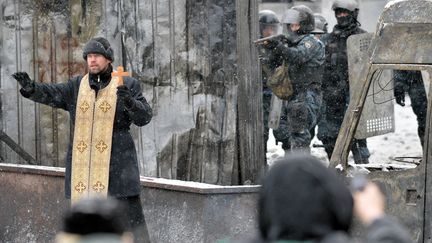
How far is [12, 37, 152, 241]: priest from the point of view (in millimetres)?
8805

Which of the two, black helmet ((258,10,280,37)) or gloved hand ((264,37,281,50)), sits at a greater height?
black helmet ((258,10,280,37))

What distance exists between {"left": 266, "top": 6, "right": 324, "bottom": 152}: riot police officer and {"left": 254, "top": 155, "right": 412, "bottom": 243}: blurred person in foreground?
8319 mm

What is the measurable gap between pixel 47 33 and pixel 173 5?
107 centimetres

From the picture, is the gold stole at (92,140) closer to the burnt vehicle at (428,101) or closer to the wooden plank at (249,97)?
the burnt vehicle at (428,101)

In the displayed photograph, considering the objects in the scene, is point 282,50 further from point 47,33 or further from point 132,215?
point 132,215

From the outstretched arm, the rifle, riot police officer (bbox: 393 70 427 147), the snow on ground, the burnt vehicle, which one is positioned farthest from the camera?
the snow on ground

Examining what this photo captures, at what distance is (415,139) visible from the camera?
18188 mm

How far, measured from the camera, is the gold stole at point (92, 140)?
8.88 metres

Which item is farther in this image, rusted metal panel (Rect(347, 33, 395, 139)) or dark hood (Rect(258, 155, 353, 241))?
rusted metal panel (Rect(347, 33, 395, 139))

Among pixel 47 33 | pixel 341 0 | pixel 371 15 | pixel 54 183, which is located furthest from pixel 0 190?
pixel 371 15

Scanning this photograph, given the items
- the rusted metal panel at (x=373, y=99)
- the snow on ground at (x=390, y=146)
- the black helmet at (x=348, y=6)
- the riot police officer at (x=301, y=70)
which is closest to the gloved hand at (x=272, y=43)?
the riot police officer at (x=301, y=70)

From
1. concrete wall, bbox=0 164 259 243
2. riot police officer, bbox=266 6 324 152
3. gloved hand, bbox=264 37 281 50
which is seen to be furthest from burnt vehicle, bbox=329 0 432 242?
riot police officer, bbox=266 6 324 152

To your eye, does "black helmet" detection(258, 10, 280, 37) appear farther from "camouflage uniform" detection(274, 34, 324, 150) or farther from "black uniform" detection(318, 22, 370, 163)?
"camouflage uniform" detection(274, 34, 324, 150)

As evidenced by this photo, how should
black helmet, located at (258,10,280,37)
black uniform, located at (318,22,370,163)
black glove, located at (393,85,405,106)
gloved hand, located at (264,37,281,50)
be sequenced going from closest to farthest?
gloved hand, located at (264,37,281,50), black glove, located at (393,85,405,106), black uniform, located at (318,22,370,163), black helmet, located at (258,10,280,37)
